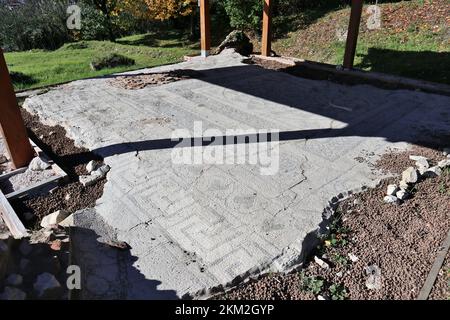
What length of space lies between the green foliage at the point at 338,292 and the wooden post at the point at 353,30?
632 centimetres

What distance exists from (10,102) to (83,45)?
12.3m

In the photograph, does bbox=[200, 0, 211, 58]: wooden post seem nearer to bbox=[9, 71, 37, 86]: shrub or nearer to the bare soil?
the bare soil

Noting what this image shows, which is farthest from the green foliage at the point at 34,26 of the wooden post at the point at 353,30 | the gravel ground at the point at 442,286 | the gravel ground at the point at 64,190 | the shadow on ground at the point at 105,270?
the gravel ground at the point at 442,286

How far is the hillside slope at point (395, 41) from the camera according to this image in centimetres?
844

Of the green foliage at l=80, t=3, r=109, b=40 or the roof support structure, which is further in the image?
the green foliage at l=80, t=3, r=109, b=40

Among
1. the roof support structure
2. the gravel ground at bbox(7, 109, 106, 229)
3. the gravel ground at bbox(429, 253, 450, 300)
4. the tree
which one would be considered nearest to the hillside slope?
the roof support structure

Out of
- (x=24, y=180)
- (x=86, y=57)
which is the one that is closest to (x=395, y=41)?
(x=86, y=57)

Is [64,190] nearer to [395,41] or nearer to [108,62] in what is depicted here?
[108,62]

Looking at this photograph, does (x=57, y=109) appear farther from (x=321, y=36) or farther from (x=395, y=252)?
(x=321, y=36)

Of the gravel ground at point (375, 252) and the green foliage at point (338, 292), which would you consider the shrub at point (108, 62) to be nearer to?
the gravel ground at point (375, 252)

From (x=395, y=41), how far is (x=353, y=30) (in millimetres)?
3591

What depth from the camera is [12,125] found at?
13.3 feet

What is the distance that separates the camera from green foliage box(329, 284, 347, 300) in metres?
2.58

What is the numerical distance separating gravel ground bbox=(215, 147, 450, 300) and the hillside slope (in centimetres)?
530
